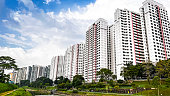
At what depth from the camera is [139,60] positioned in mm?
99125

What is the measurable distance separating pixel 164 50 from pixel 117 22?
4122 centimetres

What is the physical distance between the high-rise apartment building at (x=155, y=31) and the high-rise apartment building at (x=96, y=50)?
35.1 metres

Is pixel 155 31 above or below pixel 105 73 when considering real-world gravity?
above

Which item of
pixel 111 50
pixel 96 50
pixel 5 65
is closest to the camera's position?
pixel 5 65

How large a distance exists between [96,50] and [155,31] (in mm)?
51562

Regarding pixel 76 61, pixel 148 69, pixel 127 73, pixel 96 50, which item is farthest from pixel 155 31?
pixel 76 61

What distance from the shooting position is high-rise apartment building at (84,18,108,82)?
118725 mm

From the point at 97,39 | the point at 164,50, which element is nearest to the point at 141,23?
the point at 164,50

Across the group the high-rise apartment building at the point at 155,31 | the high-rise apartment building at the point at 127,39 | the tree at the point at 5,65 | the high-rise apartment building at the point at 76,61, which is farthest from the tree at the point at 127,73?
the high-rise apartment building at the point at 76,61

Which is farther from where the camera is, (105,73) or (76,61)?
(76,61)

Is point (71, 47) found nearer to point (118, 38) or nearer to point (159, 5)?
point (118, 38)

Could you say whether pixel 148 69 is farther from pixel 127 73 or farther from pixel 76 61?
pixel 76 61

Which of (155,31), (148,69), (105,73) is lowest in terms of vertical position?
(105,73)

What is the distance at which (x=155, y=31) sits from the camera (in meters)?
101
